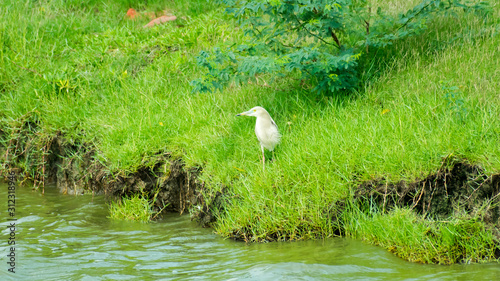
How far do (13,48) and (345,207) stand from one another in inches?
296

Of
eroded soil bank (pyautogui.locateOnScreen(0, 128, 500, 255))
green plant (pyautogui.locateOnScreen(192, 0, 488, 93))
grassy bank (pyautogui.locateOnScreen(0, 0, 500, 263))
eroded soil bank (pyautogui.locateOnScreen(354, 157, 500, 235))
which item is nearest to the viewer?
eroded soil bank (pyautogui.locateOnScreen(354, 157, 500, 235))

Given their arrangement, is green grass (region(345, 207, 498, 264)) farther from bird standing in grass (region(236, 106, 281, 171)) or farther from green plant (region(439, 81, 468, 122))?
bird standing in grass (region(236, 106, 281, 171))

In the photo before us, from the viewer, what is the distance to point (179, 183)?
6.59 m

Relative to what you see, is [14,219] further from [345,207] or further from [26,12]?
[26,12]

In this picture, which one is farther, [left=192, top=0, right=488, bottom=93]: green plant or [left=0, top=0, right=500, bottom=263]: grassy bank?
[left=192, top=0, right=488, bottom=93]: green plant

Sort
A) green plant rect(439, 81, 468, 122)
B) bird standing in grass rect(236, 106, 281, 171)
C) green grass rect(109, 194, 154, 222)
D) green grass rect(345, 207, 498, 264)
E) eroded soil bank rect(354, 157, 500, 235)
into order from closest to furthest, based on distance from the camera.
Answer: green grass rect(345, 207, 498, 264) < eroded soil bank rect(354, 157, 500, 235) < green plant rect(439, 81, 468, 122) < bird standing in grass rect(236, 106, 281, 171) < green grass rect(109, 194, 154, 222)

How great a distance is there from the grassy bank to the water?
10.6 inches

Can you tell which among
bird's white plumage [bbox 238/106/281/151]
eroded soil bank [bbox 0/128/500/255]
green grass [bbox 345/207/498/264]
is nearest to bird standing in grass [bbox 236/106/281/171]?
bird's white plumage [bbox 238/106/281/151]

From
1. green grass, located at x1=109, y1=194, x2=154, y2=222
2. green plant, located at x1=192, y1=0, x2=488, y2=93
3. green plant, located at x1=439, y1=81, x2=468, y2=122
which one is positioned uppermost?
green plant, located at x1=192, y1=0, x2=488, y2=93

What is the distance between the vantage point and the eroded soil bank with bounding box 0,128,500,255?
4.77 meters

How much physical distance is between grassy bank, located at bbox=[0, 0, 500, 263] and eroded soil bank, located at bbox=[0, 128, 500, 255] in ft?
0.31

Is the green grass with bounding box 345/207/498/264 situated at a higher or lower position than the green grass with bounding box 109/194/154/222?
lower

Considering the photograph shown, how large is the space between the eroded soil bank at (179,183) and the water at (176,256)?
356 millimetres

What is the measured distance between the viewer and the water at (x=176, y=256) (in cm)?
430
